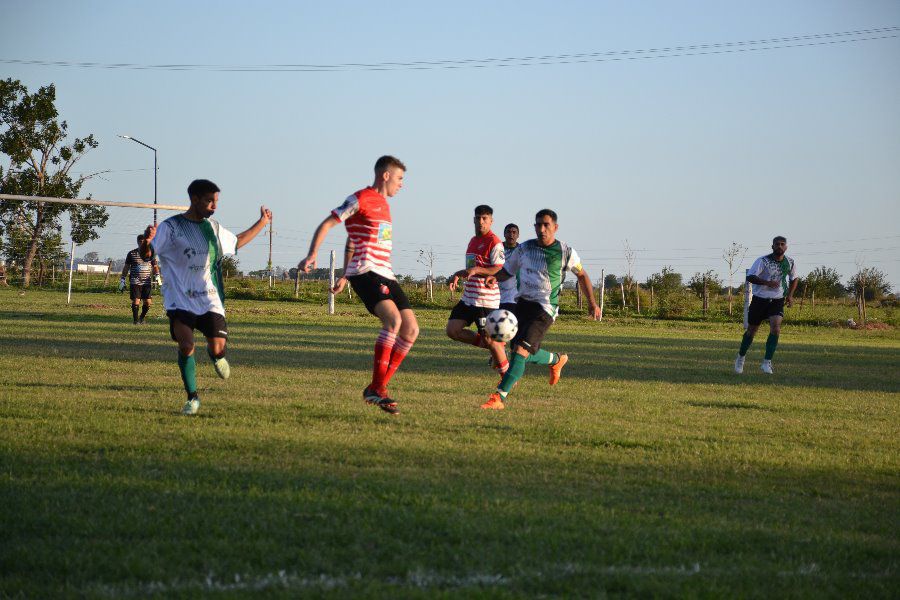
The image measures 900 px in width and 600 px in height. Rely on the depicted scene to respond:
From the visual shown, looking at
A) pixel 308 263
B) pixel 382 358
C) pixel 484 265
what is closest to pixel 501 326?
pixel 484 265

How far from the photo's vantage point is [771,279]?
15250 mm

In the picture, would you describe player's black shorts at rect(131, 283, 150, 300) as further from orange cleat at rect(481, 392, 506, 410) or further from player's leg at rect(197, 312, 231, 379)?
orange cleat at rect(481, 392, 506, 410)


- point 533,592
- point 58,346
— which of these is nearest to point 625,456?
point 533,592

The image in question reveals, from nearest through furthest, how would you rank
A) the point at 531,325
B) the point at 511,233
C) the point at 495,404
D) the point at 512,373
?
the point at 495,404 < the point at 512,373 < the point at 531,325 < the point at 511,233

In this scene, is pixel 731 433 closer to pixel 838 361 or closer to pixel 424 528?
pixel 424 528

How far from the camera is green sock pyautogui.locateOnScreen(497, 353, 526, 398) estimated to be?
9508 millimetres

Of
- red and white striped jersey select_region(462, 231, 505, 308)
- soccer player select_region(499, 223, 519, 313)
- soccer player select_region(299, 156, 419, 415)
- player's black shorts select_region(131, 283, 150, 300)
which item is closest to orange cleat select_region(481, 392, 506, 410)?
soccer player select_region(299, 156, 419, 415)

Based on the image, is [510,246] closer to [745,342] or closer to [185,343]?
[745,342]

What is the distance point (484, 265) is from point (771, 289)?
18.4 ft

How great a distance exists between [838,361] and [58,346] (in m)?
13.7

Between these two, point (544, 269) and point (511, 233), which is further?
point (511, 233)

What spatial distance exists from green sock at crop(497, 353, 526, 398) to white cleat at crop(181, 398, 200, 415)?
290 cm

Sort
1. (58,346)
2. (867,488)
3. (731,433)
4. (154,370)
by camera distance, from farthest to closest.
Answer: (58,346)
(154,370)
(731,433)
(867,488)

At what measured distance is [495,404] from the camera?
9.20m
